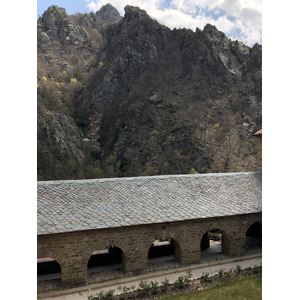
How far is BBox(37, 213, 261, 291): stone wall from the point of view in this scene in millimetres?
8430

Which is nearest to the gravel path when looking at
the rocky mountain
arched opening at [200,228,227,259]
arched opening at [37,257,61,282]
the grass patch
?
arched opening at [200,228,227,259]

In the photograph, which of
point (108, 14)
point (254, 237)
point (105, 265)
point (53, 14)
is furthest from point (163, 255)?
point (108, 14)

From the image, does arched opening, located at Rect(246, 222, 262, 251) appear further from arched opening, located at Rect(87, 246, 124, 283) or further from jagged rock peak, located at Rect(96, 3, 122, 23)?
jagged rock peak, located at Rect(96, 3, 122, 23)

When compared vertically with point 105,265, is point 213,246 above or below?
below

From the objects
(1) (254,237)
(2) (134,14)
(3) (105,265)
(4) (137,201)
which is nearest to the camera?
(4) (137,201)

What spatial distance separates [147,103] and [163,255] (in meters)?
34.3

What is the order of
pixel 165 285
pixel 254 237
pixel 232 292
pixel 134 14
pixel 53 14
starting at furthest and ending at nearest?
1. pixel 53 14
2. pixel 134 14
3. pixel 254 237
4. pixel 165 285
5. pixel 232 292

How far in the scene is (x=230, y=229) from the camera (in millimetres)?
10711

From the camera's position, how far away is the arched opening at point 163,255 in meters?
10.1

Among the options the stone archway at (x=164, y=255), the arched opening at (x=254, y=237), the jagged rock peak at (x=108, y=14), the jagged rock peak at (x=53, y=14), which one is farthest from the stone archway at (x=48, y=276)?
the jagged rock peak at (x=108, y=14)

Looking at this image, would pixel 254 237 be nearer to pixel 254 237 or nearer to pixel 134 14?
pixel 254 237

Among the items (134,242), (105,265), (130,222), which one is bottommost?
(105,265)

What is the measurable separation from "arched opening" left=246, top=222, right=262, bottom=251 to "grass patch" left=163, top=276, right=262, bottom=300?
3.72 metres

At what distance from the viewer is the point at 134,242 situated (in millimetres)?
9234
